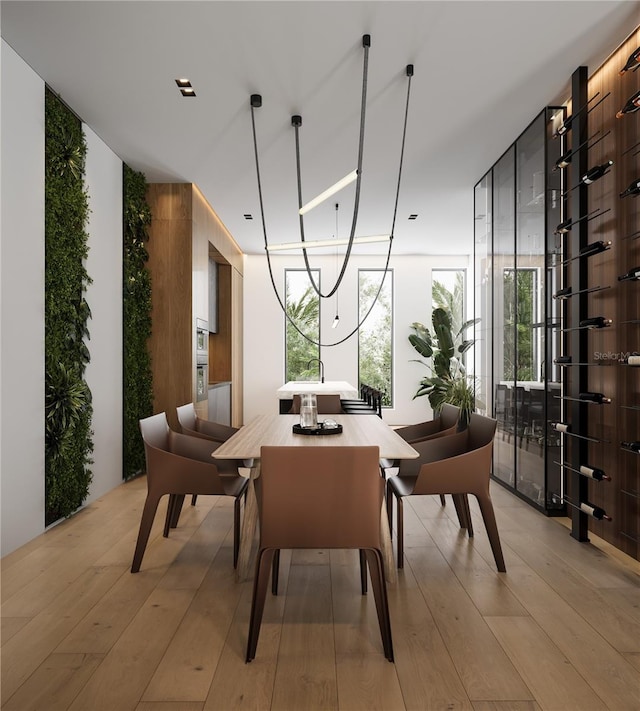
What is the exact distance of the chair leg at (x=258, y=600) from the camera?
1.96m

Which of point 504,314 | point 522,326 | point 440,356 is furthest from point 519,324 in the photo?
point 440,356

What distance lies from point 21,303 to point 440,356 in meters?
6.20

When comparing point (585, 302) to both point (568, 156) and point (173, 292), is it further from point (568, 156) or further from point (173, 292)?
point (173, 292)

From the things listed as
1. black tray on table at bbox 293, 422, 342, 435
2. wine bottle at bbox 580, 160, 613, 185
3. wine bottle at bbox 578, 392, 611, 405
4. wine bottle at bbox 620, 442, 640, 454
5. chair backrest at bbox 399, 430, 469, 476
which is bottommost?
chair backrest at bbox 399, 430, 469, 476

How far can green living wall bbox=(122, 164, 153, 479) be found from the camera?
5.01 metres

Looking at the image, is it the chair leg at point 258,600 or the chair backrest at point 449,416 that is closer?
the chair leg at point 258,600

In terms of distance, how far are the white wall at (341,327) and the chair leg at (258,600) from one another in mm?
7323

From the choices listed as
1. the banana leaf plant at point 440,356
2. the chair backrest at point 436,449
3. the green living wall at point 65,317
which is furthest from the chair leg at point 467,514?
the banana leaf plant at point 440,356

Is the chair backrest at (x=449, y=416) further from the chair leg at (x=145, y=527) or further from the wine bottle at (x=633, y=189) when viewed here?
the chair leg at (x=145, y=527)

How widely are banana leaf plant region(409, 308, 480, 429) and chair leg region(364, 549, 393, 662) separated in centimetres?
456

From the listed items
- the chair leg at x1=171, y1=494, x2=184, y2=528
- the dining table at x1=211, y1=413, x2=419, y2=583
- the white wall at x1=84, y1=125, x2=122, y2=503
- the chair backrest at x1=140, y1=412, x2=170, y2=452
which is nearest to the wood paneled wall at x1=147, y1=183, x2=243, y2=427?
the white wall at x1=84, y1=125, x2=122, y2=503

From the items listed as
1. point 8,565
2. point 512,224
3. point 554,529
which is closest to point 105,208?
point 8,565

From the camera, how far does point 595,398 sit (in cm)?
311

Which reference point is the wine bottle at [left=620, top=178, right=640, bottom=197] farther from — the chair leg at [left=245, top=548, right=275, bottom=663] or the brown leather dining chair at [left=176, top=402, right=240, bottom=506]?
the brown leather dining chair at [left=176, top=402, right=240, bottom=506]
